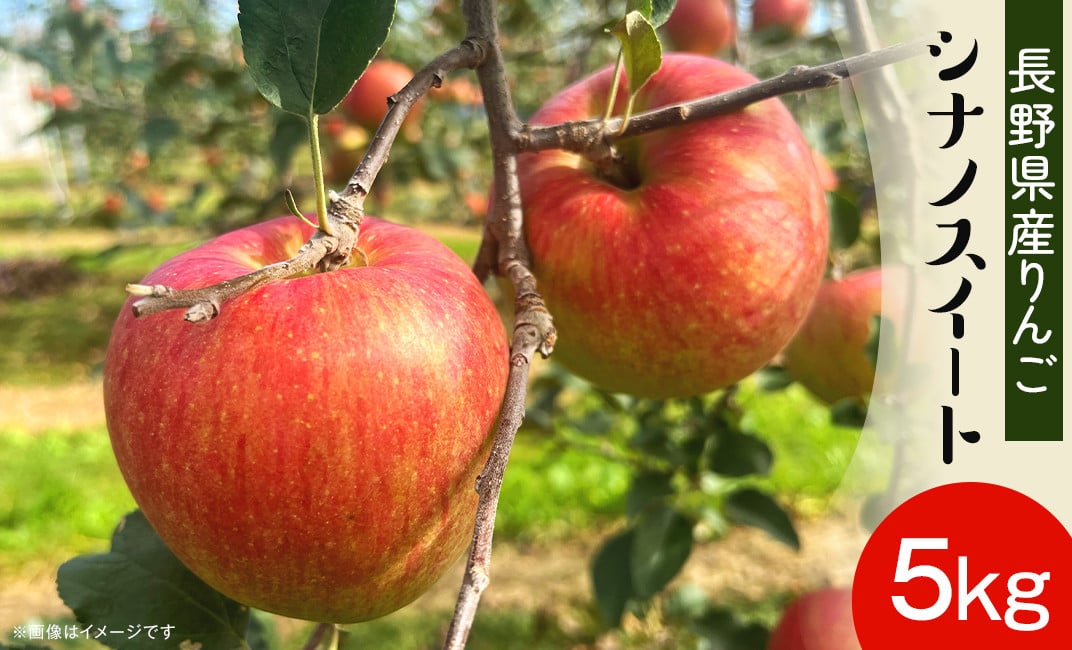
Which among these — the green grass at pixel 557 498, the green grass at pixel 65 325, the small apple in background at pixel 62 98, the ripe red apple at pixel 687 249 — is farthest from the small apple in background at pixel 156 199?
the ripe red apple at pixel 687 249

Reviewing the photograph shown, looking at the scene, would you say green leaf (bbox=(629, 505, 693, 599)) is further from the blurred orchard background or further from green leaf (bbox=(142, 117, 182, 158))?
green leaf (bbox=(142, 117, 182, 158))

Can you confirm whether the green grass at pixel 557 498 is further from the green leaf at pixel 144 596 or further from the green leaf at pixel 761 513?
the green leaf at pixel 144 596

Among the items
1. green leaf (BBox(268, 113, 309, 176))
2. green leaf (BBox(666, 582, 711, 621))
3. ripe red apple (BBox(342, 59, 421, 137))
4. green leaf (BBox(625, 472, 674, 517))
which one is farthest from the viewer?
ripe red apple (BBox(342, 59, 421, 137))

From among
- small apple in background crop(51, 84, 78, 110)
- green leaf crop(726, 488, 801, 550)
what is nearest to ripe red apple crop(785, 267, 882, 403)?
green leaf crop(726, 488, 801, 550)

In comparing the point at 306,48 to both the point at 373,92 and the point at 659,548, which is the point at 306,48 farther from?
the point at 373,92

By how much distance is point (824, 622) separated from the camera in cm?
85

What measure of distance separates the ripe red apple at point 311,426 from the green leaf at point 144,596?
0.14 m

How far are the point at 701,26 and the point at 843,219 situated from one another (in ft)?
2.20

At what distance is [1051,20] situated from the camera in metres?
0.54

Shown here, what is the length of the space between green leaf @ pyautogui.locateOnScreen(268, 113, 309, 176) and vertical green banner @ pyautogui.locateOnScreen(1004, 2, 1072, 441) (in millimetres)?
1237

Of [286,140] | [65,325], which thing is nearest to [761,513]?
[286,140]

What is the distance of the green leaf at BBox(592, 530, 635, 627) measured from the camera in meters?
1.28

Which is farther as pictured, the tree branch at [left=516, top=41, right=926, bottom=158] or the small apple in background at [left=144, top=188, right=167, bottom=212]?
the small apple in background at [left=144, top=188, right=167, bottom=212]

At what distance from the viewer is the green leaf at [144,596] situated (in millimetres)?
615
